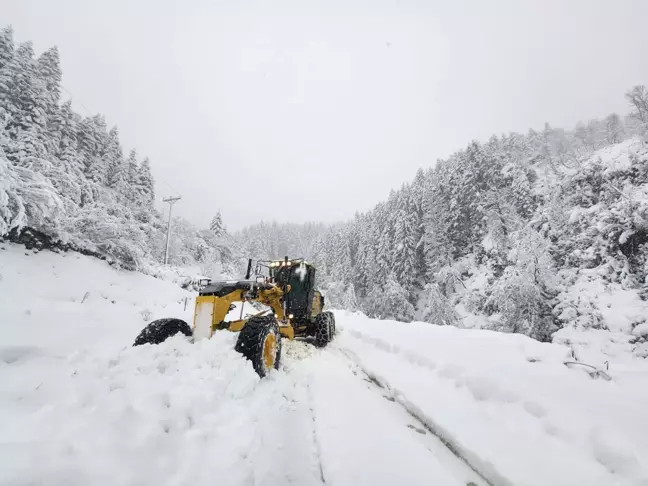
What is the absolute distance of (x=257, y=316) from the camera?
550 cm

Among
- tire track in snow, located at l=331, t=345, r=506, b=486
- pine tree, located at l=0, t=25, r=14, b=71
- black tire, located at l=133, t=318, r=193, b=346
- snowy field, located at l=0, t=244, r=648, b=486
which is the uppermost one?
pine tree, located at l=0, t=25, r=14, b=71

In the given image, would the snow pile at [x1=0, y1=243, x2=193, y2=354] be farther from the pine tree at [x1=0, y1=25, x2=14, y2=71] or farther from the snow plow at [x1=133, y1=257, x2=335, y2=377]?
the pine tree at [x1=0, y1=25, x2=14, y2=71]

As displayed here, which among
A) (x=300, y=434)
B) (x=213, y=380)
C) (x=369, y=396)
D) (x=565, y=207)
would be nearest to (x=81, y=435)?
(x=213, y=380)

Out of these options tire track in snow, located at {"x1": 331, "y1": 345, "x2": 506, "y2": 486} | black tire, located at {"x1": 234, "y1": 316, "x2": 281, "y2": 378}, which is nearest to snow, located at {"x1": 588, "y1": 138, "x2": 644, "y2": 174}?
tire track in snow, located at {"x1": 331, "y1": 345, "x2": 506, "y2": 486}

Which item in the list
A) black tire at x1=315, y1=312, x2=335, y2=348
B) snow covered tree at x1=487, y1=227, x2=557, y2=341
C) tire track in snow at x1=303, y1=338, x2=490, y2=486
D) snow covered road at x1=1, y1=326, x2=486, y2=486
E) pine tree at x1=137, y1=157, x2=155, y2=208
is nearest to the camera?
snow covered road at x1=1, y1=326, x2=486, y2=486

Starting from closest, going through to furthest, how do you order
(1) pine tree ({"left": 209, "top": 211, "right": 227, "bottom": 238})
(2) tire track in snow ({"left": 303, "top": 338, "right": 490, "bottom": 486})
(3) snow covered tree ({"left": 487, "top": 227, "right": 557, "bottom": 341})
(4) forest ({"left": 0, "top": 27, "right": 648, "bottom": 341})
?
1. (2) tire track in snow ({"left": 303, "top": 338, "right": 490, "bottom": 486})
2. (4) forest ({"left": 0, "top": 27, "right": 648, "bottom": 341})
3. (3) snow covered tree ({"left": 487, "top": 227, "right": 557, "bottom": 341})
4. (1) pine tree ({"left": 209, "top": 211, "right": 227, "bottom": 238})

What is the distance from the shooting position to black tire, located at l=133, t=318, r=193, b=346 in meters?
4.96

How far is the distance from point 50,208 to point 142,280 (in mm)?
5038

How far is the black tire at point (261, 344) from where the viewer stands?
4.43 m

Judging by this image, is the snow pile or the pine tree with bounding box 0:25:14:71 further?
the pine tree with bounding box 0:25:14:71

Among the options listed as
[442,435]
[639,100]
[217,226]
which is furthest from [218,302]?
[217,226]

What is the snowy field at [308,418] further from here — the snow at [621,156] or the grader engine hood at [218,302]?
the snow at [621,156]

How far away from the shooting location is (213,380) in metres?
3.77

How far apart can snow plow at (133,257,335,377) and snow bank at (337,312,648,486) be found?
7.13 feet
